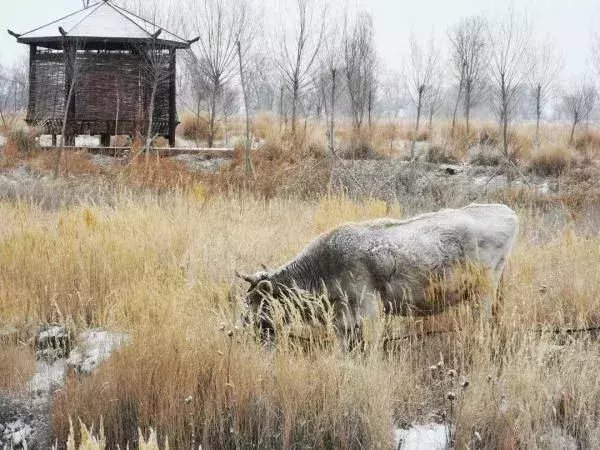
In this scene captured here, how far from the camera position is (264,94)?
7581 centimetres

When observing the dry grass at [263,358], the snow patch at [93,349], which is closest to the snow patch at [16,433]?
the dry grass at [263,358]

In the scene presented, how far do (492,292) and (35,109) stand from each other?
19614mm

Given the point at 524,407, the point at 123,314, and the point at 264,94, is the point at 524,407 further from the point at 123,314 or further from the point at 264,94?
the point at 264,94

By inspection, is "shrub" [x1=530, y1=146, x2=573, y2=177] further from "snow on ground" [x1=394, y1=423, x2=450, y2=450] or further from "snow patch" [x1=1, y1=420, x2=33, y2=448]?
"snow patch" [x1=1, y1=420, x2=33, y2=448]

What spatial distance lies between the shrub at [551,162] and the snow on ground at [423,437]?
16.7 metres

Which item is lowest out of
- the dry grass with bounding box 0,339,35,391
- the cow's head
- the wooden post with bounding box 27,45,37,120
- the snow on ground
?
the snow on ground

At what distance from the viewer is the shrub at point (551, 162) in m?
20.6

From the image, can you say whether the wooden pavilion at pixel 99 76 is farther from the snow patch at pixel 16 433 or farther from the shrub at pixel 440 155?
the snow patch at pixel 16 433

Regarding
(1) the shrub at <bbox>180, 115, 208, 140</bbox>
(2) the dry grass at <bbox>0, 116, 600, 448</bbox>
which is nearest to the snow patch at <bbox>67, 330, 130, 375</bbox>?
(2) the dry grass at <bbox>0, 116, 600, 448</bbox>

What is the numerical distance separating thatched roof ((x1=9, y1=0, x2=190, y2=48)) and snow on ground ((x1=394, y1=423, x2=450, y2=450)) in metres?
17.7

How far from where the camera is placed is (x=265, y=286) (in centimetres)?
578

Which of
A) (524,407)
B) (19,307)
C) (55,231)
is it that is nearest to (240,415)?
(524,407)

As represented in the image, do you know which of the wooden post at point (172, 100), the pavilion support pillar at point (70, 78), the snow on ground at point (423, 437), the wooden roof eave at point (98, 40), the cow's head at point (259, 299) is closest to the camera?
the snow on ground at point (423, 437)

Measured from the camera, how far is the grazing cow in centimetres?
555
